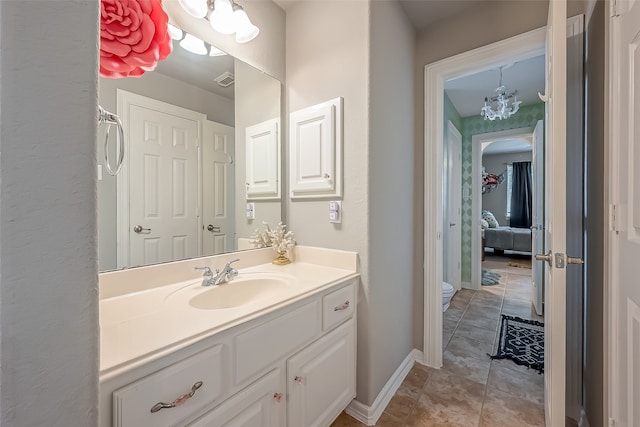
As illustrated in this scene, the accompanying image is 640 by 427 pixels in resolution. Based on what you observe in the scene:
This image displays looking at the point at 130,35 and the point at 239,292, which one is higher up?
the point at 130,35

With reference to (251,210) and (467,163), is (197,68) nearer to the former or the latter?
(251,210)

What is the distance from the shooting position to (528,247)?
5.43 metres

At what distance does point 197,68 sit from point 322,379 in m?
1.59

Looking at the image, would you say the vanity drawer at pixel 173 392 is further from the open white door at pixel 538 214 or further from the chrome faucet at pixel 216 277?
the open white door at pixel 538 214

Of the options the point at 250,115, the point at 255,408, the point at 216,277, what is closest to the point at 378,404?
the point at 255,408

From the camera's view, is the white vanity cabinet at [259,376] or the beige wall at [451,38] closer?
the white vanity cabinet at [259,376]

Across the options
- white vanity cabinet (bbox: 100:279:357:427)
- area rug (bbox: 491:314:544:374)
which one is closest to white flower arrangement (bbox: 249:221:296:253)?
white vanity cabinet (bbox: 100:279:357:427)

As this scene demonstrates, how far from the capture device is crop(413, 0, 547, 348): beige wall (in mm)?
1577

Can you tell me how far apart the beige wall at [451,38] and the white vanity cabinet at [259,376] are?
0.82 m

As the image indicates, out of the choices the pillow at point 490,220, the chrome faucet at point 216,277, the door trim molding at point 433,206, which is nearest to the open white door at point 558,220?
the door trim molding at point 433,206

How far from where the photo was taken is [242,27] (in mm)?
1336

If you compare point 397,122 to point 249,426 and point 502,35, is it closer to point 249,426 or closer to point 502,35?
point 502,35

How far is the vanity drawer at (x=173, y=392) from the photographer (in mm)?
591

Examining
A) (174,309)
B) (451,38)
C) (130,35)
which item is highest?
(451,38)
